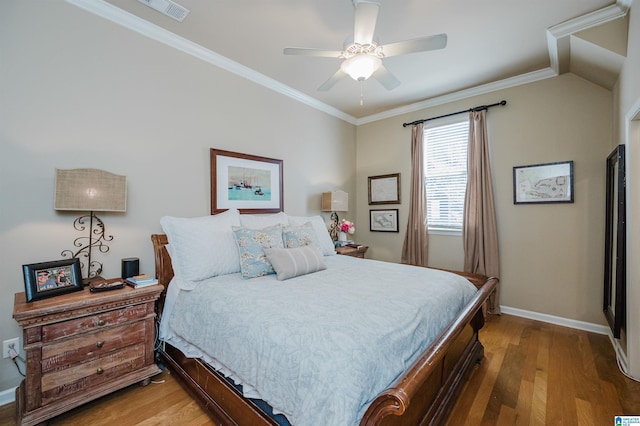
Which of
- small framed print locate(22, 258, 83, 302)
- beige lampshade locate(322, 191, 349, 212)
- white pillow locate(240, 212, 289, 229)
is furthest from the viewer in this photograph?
beige lampshade locate(322, 191, 349, 212)

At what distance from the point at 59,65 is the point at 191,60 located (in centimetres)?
104

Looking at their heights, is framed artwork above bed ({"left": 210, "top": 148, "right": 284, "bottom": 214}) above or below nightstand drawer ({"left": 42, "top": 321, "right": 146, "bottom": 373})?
above

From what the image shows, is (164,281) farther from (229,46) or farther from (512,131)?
(512,131)

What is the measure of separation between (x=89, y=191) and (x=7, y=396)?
4.73 feet

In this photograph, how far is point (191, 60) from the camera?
2697 mm

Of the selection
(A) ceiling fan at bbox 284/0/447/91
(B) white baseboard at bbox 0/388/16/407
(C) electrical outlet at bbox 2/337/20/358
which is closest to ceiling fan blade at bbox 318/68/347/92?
(A) ceiling fan at bbox 284/0/447/91

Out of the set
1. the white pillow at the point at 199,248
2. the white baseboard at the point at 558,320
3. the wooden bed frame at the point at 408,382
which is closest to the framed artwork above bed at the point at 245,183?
the white pillow at the point at 199,248

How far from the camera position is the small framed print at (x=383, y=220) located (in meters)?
Result: 4.38

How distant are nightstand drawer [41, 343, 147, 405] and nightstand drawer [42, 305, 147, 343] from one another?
0.21m

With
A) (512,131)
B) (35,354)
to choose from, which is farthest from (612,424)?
(35,354)

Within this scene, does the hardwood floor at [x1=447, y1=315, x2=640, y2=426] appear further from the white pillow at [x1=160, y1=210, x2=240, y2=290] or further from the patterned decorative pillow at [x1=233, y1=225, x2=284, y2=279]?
the white pillow at [x1=160, y1=210, x2=240, y2=290]

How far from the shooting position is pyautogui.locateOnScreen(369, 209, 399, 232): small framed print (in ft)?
14.4

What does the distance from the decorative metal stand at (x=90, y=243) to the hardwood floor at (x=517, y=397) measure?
0.91 m

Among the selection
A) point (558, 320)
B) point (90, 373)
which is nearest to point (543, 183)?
point (558, 320)
